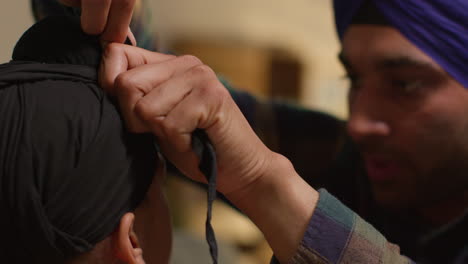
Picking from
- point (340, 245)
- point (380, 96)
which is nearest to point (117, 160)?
point (340, 245)

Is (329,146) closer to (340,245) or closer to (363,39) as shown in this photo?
(363,39)

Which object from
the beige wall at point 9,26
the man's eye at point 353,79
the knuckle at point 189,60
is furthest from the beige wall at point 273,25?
the knuckle at point 189,60

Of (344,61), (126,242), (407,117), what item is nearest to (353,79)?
(344,61)

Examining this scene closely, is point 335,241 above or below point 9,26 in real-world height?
below

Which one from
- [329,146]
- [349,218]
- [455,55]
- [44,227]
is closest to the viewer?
[44,227]

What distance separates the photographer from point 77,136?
1.74ft

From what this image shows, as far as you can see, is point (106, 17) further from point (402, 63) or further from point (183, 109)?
point (402, 63)

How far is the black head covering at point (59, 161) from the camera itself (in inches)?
20.3

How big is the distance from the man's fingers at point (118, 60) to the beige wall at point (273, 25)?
82.6 inches

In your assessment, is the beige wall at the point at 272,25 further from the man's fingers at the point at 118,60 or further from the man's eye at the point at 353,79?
the man's fingers at the point at 118,60

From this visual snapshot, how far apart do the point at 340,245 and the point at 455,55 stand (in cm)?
Answer: 57

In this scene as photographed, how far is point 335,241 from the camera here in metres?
0.60

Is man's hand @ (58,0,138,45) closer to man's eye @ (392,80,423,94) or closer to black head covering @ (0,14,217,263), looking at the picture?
black head covering @ (0,14,217,263)

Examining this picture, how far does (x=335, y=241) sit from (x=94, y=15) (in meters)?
0.37
